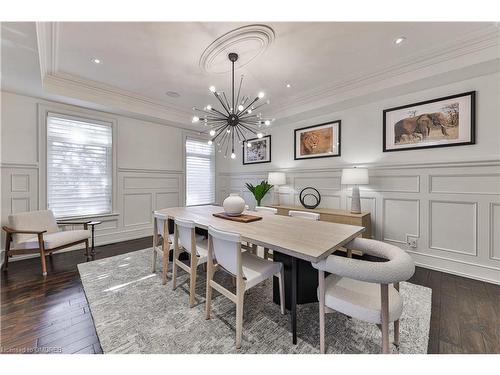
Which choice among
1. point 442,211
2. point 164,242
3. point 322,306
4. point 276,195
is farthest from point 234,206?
point 442,211

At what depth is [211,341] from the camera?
59.5 inches

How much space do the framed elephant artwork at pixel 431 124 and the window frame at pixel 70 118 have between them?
4741 mm

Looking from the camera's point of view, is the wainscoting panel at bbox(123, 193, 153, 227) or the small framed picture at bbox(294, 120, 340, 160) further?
the wainscoting panel at bbox(123, 193, 153, 227)

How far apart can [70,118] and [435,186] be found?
5.73 metres

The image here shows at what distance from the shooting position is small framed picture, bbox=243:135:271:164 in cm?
477

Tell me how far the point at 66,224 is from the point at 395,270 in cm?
429

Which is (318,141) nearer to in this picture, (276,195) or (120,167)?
(276,195)

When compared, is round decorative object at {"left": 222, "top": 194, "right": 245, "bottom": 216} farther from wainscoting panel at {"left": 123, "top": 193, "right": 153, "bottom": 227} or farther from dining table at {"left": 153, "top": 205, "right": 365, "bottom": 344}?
wainscoting panel at {"left": 123, "top": 193, "right": 153, "bottom": 227}

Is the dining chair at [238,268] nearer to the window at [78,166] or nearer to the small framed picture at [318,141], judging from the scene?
the small framed picture at [318,141]

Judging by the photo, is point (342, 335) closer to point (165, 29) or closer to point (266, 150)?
point (165, 29)

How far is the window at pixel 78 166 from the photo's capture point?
11.2 feet

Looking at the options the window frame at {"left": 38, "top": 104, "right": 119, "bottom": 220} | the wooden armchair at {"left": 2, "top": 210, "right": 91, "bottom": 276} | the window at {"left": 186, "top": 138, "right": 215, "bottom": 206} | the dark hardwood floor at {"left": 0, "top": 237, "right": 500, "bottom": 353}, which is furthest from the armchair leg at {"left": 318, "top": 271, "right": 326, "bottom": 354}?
the window at {"left": 186, "top": 138, "right": 215, "bottom": 206}

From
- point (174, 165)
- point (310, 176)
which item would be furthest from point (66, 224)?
point (310, 176)

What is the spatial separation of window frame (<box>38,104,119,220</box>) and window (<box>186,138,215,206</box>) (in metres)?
1.57
